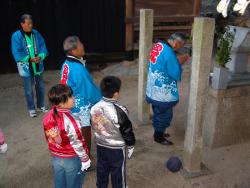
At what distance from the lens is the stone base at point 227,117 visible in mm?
4695

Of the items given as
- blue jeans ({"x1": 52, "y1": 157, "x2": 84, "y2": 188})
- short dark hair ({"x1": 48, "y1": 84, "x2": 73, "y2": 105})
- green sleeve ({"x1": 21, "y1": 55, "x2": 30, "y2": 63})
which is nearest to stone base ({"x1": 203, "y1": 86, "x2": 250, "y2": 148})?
blue jeans ({"x1": 52, "y1": 157, "x2": 84, "y2": 188})

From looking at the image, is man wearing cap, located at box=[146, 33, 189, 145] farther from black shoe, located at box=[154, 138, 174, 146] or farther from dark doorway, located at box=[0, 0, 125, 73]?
dark doorway, located at box=[0, 0, 125, 73]

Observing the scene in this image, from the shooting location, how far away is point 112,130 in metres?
3.37

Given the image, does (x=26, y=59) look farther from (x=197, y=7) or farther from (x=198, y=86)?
(x=197, y=7)

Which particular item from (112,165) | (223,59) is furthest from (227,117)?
(112,165)

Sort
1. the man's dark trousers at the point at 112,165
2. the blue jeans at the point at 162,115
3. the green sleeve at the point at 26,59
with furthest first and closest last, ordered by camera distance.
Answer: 1. the green sleeve at the point at 26,59
2. the blue jeans at the point at 162,115
3. the man's dark trousers at the point at 112,165

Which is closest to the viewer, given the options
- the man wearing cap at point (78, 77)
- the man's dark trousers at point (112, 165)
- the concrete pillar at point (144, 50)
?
the man's dark trousers at point (112, 165)

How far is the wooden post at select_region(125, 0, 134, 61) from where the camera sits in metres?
9.05

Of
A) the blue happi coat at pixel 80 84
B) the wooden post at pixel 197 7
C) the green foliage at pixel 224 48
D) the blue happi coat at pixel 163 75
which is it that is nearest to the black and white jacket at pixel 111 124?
the blue happi coat at pixel 80 84

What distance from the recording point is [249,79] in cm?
483

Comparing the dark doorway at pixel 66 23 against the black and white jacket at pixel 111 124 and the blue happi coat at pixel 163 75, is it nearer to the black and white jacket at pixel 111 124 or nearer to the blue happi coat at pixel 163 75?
the blue happi coat at pixel 163 75

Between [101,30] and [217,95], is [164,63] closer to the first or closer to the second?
[217,95]

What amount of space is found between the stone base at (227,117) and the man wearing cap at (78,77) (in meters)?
1.66

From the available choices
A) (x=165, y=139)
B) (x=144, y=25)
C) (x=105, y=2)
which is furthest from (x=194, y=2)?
(x=165, y=139)
